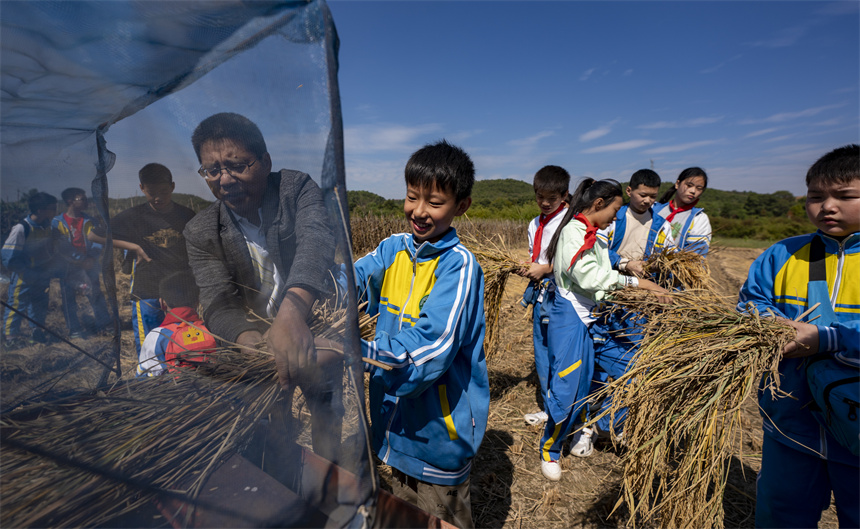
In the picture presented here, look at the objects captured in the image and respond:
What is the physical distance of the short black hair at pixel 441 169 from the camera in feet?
5.32

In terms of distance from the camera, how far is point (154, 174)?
869mm

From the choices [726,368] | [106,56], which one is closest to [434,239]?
[106,56]

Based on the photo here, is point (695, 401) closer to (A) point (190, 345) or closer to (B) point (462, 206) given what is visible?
(B) point (462, 206)

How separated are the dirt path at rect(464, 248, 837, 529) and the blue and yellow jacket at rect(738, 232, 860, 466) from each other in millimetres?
341

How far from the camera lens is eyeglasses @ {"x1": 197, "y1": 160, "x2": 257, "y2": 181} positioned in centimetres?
86

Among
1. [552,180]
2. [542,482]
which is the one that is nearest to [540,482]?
[542,482]

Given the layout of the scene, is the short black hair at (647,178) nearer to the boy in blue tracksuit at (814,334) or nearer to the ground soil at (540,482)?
the ground soil at (540,482)

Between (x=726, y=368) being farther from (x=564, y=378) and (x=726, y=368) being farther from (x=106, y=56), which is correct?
(x=106, y=56)

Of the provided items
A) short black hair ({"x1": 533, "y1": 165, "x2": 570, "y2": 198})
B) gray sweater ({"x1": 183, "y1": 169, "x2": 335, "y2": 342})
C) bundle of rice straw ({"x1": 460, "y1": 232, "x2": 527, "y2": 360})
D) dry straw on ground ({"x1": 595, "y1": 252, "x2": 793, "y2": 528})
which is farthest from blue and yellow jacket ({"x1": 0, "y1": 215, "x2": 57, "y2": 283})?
short black hair ({"x1": 533, "y1": 165, "x2": 570, "y2": 198})

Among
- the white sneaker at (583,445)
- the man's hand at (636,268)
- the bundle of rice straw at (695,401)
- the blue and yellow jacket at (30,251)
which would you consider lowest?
the white sneaker at (583,445)

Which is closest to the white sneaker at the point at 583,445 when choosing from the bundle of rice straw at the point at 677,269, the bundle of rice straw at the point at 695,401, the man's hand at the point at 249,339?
the bundle of rice straw at the point at 695,401

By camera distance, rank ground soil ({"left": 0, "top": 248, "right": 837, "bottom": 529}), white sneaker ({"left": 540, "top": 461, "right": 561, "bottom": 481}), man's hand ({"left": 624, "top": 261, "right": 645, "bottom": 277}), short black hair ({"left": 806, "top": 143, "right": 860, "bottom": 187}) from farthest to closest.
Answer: man's hand ({"left": 624, "top": 261, "right": 645, "bottom": 277})
white sneaker ({"left": 540, "top": 461, "right": 561, "bottom": 481})
ground soil ({"left": 0, "top": 248, "right": 837, "bottom": 529})
short black hair ({"left": 806, "top": 143, "right": 860, "bottom": 187})

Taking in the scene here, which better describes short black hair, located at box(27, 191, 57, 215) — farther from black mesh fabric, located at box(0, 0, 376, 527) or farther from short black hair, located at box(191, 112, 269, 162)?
short black hair, located at box(191, 112, 269, 162)

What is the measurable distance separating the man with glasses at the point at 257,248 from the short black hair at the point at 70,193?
0.80 feet
